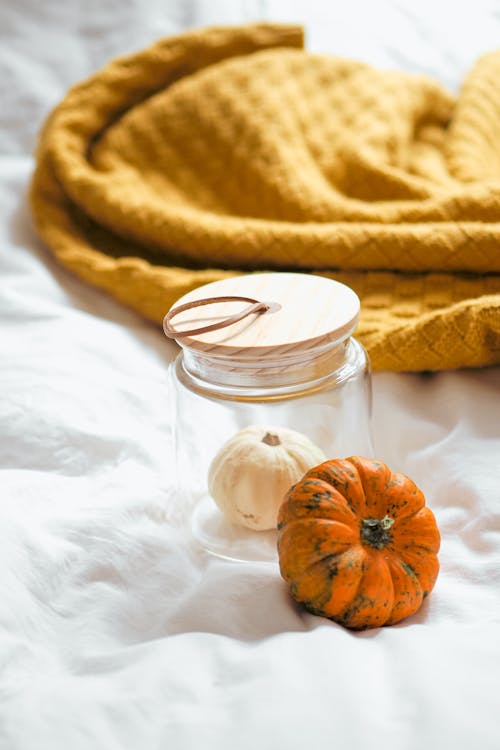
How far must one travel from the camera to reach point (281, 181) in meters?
1.17

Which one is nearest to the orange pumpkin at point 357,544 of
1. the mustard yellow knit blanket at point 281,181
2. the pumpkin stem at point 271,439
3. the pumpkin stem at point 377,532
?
the pumpkin stem at point 377,532

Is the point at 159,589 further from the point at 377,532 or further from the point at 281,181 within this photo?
the point at 281,181

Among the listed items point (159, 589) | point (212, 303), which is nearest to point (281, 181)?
point (212, 303)

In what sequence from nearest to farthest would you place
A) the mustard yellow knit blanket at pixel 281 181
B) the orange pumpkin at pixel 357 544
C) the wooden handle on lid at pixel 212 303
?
the orange pumpkin at pixel 357 544 → the wooden handle on lid at pixel 212 303 → the mustard yellow knit blanket at pixel 281 181

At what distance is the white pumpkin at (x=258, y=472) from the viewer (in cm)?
71

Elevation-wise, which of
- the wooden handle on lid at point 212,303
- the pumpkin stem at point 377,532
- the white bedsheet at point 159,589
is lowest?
the white bedsheet at point 159,589

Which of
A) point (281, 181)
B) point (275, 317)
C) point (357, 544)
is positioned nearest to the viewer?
point (357, 544)

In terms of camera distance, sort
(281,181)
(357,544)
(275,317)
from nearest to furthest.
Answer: (357,544) → (275,317) → (281,181)

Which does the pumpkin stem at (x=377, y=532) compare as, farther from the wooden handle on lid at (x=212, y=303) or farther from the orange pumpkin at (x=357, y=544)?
the wooden handle on lid at (x=212, y=303)

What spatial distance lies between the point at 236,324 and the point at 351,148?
0.60 m

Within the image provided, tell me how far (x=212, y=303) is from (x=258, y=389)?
0.09 metres

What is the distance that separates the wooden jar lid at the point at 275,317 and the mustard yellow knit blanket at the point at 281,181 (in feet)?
0.60

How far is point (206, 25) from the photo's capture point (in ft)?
4.88

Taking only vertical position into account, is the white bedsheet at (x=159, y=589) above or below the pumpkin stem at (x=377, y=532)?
below
